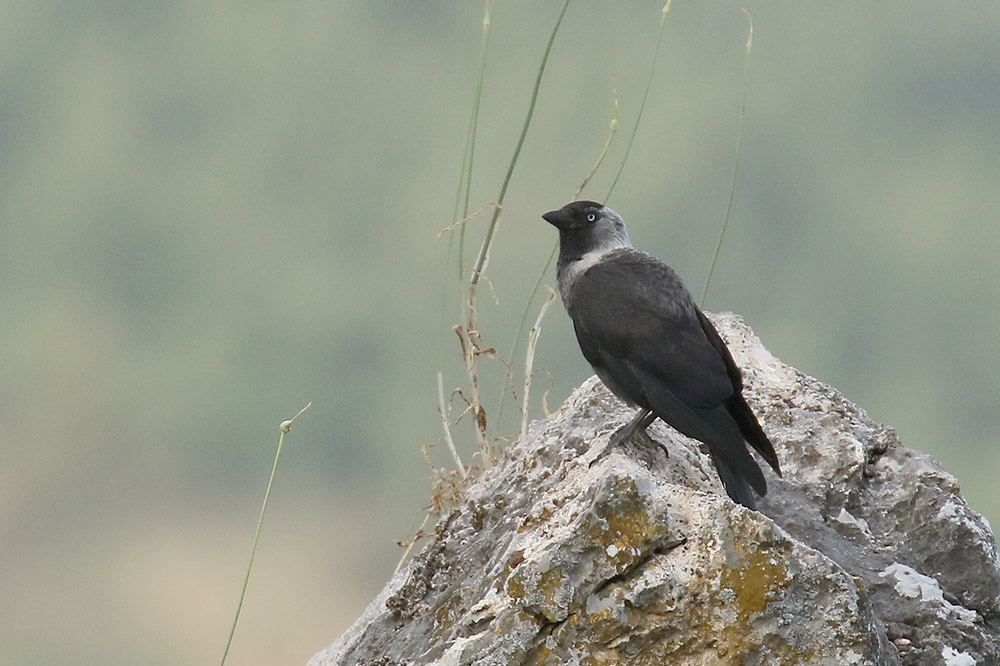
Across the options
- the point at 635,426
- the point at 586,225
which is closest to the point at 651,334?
the point at 635,426

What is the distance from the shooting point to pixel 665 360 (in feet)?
12.0

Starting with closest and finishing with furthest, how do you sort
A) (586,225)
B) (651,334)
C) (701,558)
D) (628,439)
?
(701,558) → (628,439) → (651,334) → (586,225)

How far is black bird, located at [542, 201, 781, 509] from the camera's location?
3.53 m

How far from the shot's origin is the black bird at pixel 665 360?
353cm

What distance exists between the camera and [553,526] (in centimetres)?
304

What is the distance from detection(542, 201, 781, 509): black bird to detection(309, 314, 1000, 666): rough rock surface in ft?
0.51

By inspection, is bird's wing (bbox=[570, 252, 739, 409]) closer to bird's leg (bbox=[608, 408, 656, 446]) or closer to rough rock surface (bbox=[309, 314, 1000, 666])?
bird's leg (bbox=[608, 408, 656, 446])

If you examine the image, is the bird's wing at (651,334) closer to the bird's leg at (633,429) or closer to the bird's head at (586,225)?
the bird's leg at (633,429)

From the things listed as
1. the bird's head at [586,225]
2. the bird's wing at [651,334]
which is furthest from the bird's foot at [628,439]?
the bird's head at [586,225]

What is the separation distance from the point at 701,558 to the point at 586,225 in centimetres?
186

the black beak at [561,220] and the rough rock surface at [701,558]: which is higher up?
the black beak at [561,220]

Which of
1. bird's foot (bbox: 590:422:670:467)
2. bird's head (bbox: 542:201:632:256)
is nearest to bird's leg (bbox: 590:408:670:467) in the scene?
bird's foot (bbox: 590:422:670:467)

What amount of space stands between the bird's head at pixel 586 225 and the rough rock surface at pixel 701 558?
59 cm

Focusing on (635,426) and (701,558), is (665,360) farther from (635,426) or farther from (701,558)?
(701,558)
